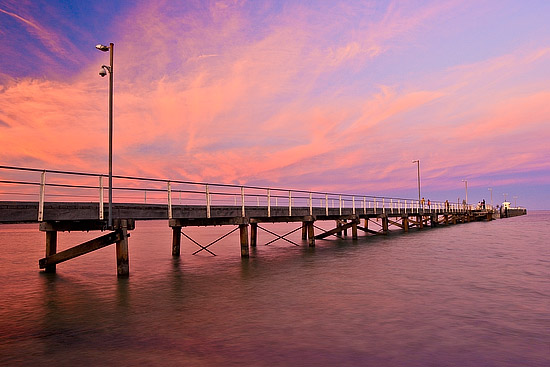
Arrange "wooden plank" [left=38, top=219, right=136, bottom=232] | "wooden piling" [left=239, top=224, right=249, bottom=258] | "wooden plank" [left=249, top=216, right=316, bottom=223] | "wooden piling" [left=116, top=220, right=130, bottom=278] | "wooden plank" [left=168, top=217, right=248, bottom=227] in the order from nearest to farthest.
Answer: "wooden plank" [left=38, top=219, right=136, bottom=232], "wooden piling" [left=116, top=220, right=130, bottom=278], "wooden plank" [left=168, top=217, right=248, bottom=227], "wooden piling" [left=239, top=224, right=249, bottom=258], "wooden plank" [left=249, top=216, right=316, bottom=223]

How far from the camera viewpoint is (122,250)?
14438 mm

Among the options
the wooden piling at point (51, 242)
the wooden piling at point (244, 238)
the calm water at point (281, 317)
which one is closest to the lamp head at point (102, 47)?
the wooden piling at point (51, 242)

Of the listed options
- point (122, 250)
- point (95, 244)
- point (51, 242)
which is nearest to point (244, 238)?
point (122, 250)

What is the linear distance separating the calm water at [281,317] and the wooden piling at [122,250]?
22.4 inches

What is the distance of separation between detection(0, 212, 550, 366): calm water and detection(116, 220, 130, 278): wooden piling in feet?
1.87

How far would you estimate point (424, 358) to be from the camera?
6.44 meters

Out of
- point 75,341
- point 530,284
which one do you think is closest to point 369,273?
point 530,284

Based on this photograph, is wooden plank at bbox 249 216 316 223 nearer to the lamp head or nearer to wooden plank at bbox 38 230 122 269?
wooden plank at bbox 38 230 122 269

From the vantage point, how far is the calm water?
660 centimetres

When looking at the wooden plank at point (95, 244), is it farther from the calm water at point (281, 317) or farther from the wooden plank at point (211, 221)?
the wooden plank at point (211, 221)

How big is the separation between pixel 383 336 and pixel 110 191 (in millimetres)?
9591

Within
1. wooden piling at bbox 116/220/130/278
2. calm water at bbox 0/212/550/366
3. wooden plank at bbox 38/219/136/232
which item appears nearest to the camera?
calm water at bbox 0/212/550/366

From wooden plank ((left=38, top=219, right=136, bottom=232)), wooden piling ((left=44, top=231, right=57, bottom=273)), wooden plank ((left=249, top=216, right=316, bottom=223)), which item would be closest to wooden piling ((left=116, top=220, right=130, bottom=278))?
wooden plank ((left=38, top=219, right=136, bottom=232))

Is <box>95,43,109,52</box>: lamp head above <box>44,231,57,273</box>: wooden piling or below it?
above
